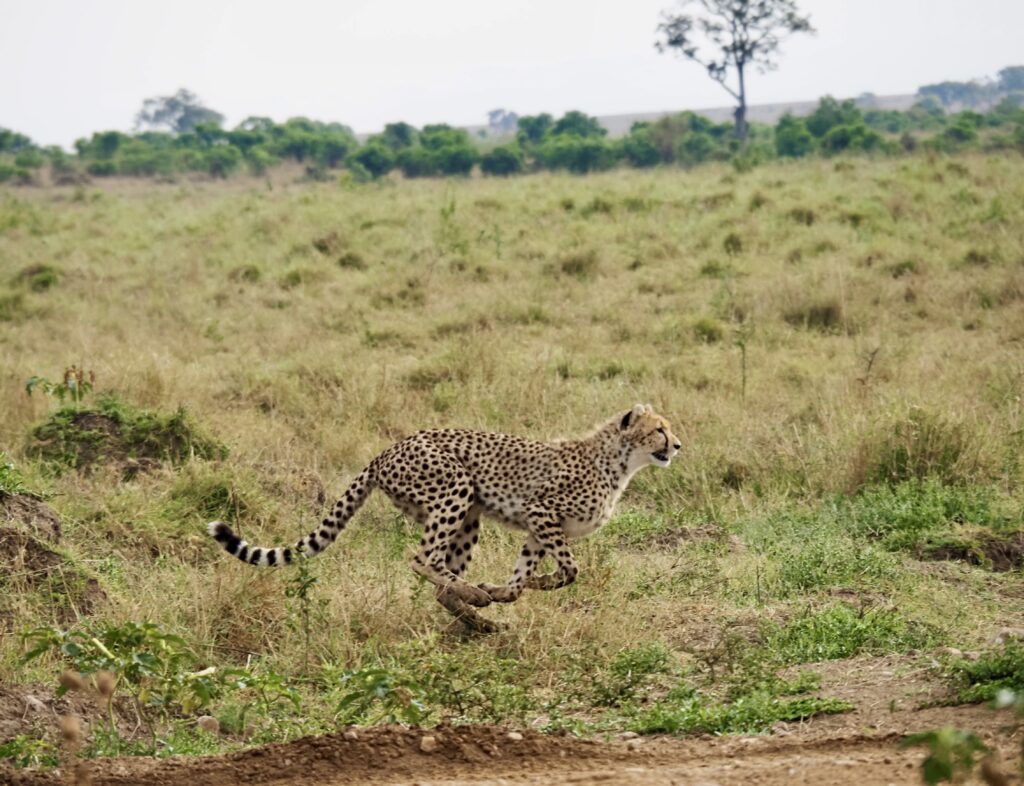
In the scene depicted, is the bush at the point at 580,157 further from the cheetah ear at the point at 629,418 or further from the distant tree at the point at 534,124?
the cheetah ear at the point at 629,418

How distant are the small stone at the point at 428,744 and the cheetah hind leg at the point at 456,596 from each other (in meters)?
1.37

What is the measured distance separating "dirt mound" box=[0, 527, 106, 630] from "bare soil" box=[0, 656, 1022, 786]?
1.61 metres

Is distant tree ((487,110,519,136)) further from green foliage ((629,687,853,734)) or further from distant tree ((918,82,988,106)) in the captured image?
green foliage ((629,687,853,734))

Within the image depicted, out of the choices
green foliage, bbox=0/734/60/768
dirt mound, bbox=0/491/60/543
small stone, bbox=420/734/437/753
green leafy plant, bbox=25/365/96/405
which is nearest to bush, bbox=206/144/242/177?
green leafy plant, bbox=25/365/96/405

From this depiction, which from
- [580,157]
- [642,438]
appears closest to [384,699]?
[642,438]

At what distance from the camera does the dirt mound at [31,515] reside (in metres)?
5.79

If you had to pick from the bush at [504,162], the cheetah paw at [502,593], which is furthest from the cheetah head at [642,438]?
the bush at [504,162]

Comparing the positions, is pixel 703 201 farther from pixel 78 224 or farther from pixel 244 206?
pixel 78 224

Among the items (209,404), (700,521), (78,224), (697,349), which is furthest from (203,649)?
(78,224)

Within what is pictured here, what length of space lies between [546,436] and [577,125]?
34025 millimetres

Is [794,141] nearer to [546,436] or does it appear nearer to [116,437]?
[546,436]

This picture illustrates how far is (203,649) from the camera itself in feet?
16.3

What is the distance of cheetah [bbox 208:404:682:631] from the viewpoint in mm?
5516

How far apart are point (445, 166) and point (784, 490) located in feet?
82.2
